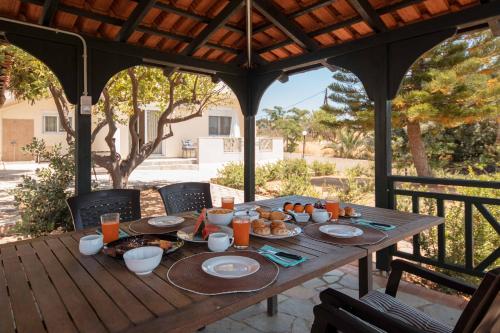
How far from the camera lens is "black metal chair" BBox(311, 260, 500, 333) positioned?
0.96 meters

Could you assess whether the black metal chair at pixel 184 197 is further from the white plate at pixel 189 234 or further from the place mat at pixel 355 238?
the place mat at pixel 355 238

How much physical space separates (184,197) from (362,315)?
6.19 feet

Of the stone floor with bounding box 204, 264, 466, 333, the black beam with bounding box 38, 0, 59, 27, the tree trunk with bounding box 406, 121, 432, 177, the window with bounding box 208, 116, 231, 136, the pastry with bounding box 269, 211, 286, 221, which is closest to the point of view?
the pastry with bounding box 269, 211, 286, 221

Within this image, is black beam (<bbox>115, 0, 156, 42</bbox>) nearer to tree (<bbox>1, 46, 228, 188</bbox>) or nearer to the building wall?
tree (<bbox>1, 46, 228, 188</bbox>)

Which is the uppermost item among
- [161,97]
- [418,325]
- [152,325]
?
[161,97]

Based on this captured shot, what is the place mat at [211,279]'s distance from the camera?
43.7 inches

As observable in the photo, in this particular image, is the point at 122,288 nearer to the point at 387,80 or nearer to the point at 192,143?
the point at 387,80

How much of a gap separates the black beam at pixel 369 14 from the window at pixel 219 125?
11.4m

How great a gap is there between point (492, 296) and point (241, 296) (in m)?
0.75

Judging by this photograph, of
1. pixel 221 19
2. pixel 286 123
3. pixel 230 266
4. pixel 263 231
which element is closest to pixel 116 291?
pixel 230 266

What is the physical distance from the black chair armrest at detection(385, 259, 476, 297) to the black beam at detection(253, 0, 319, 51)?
2.69 meters

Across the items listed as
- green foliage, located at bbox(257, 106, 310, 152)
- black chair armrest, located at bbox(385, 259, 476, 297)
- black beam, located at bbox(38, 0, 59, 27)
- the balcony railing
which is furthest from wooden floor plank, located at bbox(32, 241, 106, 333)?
green foliage, located at bbox(257, 106, 310, 152)

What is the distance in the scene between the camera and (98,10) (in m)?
3.05

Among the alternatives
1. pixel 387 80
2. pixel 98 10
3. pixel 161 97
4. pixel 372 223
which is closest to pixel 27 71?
pixel 161 97
